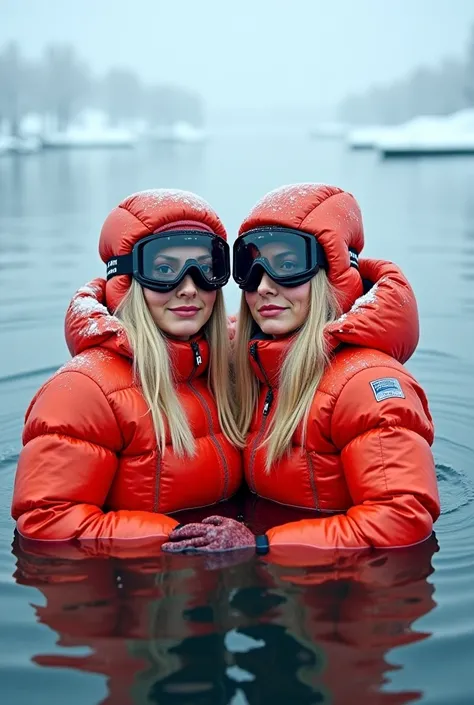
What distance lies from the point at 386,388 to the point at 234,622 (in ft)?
3.81

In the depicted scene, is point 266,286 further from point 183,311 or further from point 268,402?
point 268,402

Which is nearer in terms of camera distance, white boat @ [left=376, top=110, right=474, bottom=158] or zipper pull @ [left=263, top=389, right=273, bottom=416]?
zipper pull @ [left=263, top=389, right=273, bottom=416]

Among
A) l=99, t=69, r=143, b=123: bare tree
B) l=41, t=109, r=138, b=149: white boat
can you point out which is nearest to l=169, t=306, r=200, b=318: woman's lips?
l=41, t=109, r=138, b=149: white boat

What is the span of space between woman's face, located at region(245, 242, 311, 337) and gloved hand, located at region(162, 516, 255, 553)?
3.12ft

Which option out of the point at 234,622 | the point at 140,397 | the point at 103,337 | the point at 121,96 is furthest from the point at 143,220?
the point at 121,96

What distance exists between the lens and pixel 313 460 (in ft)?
14.6

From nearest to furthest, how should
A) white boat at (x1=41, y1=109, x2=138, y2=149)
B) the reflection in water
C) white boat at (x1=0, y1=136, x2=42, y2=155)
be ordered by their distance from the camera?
the reflection in water → white boat at (x1=0, y1=136, x2=42, y2=155) → white boat at (x1=41, y1=109, x2=138, y2=149)

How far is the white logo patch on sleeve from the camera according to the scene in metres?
4.17

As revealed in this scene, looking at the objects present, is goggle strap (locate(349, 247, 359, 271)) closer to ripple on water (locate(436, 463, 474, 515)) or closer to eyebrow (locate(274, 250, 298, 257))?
eyebrow (locate(274, 250, 298, 257))

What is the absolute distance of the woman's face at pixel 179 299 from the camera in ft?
14.9

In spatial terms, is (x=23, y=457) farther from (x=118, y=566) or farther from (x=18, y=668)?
Answer: (x=18, y=668)

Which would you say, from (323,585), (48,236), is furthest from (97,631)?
(48,236)

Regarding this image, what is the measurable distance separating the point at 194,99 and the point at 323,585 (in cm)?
16212

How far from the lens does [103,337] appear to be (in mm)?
4516
